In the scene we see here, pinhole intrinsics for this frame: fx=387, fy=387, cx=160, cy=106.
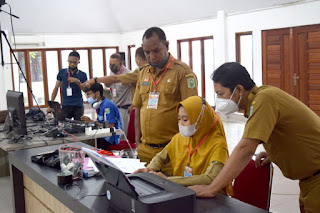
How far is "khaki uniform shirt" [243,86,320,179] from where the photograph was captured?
1.80 m

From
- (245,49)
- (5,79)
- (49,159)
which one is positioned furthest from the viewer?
(5,79)

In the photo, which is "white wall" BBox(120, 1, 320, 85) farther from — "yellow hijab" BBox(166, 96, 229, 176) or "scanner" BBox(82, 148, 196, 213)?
"scanner" BBox(82, 148, 196, 213)

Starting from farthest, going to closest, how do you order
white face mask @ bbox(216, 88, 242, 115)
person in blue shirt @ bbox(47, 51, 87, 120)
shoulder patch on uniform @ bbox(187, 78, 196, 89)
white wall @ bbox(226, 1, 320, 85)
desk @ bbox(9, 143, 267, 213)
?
white wall @ bbox(226, 1, 320, 85)
person in blue shirt @ bbox(47, 51, 87, 120)
shoulder patch on uniform @ bbox(187, 78, 196, 89)
white face mask @ bbox(216, 88, 242, 115)
desk @ bbox(9, 143, 267, 213)

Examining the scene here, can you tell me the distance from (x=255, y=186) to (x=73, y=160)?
1.06 meters

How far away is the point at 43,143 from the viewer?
3.64 meters

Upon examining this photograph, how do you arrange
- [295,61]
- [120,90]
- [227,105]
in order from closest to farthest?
[227,105]
[120,90]
[295,61]

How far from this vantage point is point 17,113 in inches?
145

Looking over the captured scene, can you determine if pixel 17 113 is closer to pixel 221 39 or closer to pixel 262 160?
pixel 262 160

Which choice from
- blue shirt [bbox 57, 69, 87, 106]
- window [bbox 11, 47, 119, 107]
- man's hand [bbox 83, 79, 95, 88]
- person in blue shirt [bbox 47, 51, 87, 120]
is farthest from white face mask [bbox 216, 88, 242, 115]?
window [bbox 11, 47, 119, 107]

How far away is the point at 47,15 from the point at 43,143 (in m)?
8.24

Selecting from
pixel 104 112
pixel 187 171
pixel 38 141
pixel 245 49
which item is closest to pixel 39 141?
pixel 38 141

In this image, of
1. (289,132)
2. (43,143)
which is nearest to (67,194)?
(289,132)

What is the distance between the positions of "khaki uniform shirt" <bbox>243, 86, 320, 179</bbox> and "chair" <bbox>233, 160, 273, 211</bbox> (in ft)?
0.43

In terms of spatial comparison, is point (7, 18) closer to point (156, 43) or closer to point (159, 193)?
point (156, 43)
